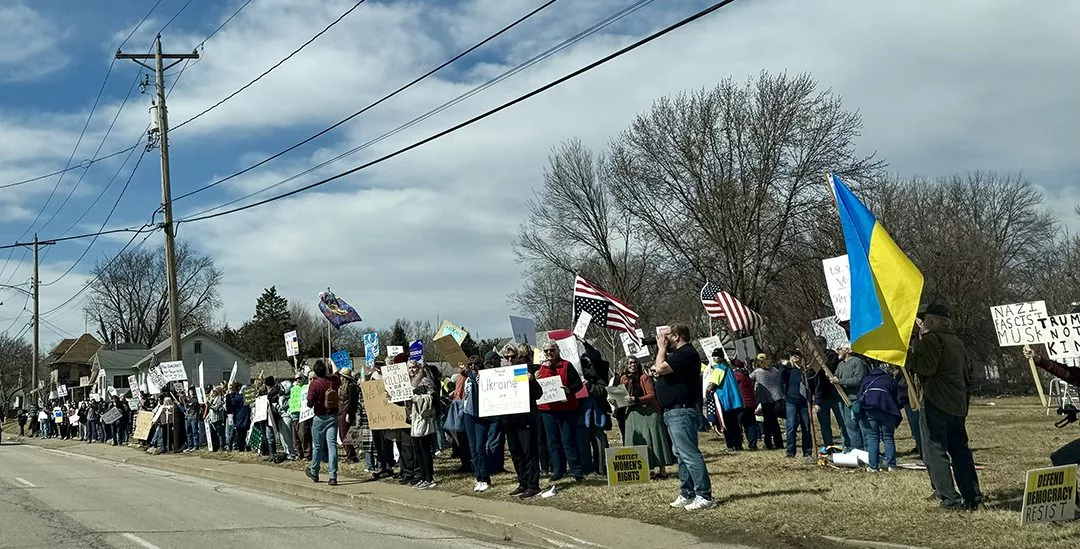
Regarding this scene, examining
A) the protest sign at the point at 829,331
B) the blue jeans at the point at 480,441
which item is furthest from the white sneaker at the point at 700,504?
the protest sign at the point at 829,331

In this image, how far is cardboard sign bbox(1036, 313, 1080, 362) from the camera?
12039 mm

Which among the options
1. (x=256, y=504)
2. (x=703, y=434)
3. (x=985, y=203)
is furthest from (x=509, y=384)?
(x=985, y=203)

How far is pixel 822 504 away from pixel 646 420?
379 cm

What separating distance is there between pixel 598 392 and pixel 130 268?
92078 millimetres

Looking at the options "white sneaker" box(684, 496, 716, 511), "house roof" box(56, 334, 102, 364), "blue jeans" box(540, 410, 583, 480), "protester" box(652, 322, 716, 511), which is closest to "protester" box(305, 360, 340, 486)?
"blue jeans" box(540, 410, 583, 480)

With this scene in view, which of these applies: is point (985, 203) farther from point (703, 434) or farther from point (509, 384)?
point (509, 384)

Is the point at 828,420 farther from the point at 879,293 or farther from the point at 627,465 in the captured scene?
the point at 879,293

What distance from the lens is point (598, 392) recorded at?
13.2 metres

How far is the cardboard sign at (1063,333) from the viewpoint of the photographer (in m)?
12.0

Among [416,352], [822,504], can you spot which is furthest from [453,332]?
[822,504]

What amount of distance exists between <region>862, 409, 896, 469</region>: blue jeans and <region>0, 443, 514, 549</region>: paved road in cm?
548

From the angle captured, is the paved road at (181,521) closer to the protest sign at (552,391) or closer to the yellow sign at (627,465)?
the yellow sign at (627,465)

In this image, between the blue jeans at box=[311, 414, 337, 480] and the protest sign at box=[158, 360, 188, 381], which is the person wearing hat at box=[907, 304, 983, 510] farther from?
the protest sign at box=[158, 360, 188, 381]

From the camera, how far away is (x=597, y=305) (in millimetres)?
17047
